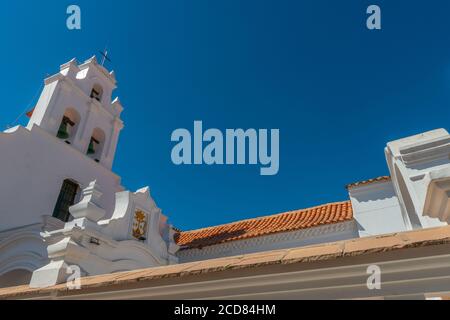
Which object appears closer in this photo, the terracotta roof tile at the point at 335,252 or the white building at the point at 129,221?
the terracotta roof tile at the point at 335,252

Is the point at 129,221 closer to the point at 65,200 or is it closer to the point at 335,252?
the point at 65,200

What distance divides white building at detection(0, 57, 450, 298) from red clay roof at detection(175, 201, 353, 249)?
62mm

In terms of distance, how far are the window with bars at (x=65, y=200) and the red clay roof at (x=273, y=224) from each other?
4.62 m

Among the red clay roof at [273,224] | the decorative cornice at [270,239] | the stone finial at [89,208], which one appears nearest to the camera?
the stone finial at [89,208]

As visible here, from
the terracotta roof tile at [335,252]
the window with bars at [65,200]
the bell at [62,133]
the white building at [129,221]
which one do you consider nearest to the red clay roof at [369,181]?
the white building at [129,221]

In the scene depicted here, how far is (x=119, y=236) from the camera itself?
7.21 metres

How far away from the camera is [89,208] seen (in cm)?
640

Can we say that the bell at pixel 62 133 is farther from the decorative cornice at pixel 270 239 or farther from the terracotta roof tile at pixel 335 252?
the terracotta roof tile at pixel 335 252

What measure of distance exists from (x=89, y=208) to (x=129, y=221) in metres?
1.45

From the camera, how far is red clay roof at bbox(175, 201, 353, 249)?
34.9 ft

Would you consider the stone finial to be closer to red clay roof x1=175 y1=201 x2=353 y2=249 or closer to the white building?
the white building

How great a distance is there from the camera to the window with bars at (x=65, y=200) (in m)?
10.3

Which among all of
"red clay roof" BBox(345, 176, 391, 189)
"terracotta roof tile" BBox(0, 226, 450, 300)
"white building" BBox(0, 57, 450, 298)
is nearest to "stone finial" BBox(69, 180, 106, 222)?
"white building" BBox(0, 57, 450, 298)
